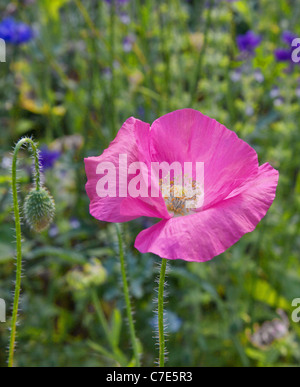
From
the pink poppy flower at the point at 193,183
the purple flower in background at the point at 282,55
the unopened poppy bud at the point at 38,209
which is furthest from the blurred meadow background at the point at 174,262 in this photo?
the pink poppy flower at the point at 193,183

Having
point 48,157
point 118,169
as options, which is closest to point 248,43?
point 48,157

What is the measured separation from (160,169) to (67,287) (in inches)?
53.2

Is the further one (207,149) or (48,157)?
(48,157)

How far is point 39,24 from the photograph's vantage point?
2822 mm

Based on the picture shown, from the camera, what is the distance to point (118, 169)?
0.88 m

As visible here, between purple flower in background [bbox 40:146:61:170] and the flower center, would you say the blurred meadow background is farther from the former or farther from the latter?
the flower center

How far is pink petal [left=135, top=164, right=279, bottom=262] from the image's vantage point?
2.43ft

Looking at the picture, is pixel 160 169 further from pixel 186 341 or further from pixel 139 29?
pixel 139 29

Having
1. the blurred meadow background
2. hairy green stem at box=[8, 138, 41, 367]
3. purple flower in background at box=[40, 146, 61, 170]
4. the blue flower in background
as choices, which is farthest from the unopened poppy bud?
the blue flower in background

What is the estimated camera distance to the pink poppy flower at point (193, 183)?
0.77 metres

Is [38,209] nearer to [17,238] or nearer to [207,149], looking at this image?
[17,238]

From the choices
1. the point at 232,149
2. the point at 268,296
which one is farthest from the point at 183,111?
the point at 268,296

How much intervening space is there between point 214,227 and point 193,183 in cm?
22

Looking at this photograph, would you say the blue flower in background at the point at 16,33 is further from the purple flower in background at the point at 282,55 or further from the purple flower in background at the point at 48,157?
the purple flower in background at the point at 282,55
